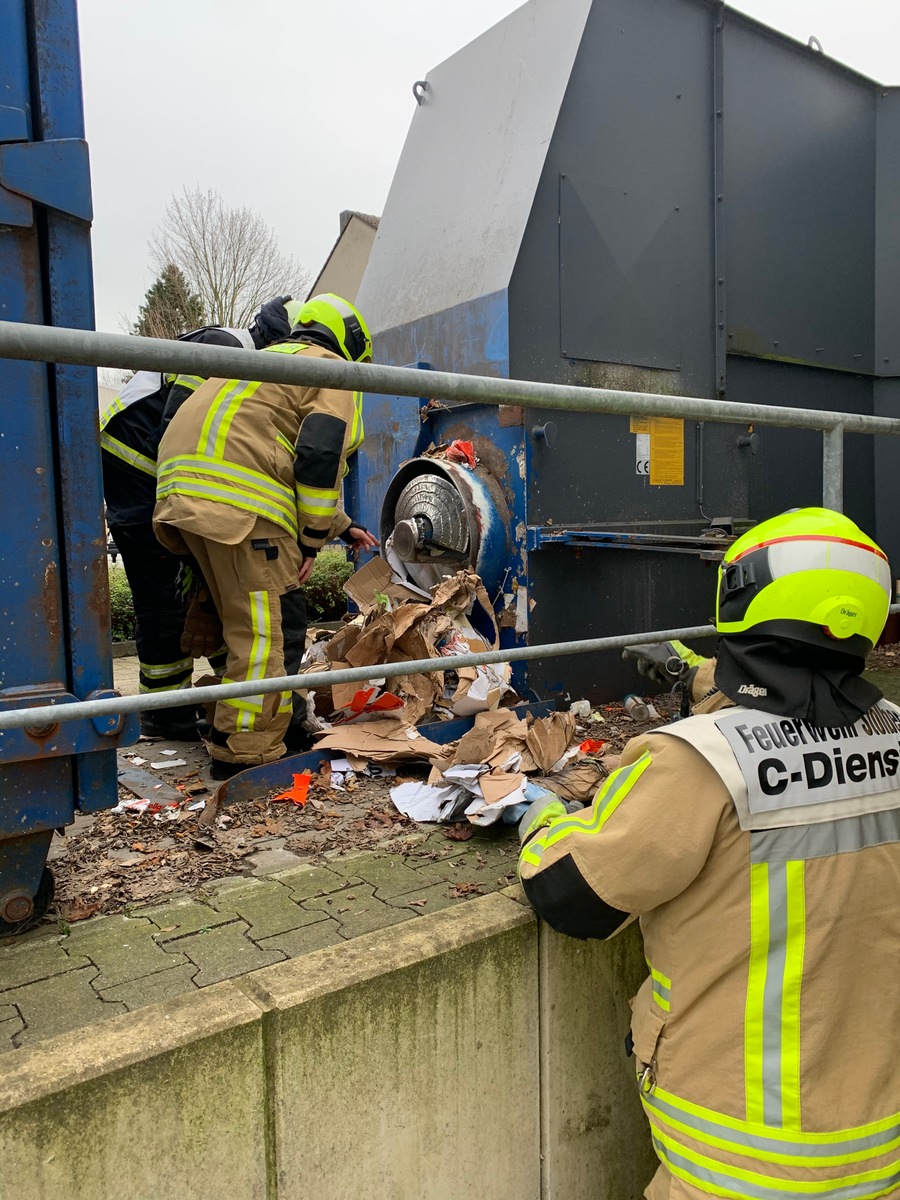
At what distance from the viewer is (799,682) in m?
1.47

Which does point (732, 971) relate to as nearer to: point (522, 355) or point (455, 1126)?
point (455, 1126)

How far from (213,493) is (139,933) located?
1.58m

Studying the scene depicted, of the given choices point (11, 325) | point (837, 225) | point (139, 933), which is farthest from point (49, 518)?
point (837, 225)

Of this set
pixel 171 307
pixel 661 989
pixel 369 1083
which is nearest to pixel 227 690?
pixel 369 1083

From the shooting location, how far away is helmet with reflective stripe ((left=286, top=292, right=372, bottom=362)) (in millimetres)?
3348

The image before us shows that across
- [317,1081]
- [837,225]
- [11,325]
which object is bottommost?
[317,1081]

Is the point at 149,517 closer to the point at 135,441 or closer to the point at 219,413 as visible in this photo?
the point at 135,441

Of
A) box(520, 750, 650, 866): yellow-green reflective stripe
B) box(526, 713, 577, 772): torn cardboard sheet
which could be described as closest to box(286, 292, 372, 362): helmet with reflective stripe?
box(526, 713, 577, 772): torn cardboard sheet

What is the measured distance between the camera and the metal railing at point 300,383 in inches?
44.4

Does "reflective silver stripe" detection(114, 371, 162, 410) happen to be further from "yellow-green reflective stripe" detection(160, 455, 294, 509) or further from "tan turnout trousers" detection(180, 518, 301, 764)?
"tan turnout trousers" detection(180, 518, 301, 764)

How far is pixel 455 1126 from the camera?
1.70 m

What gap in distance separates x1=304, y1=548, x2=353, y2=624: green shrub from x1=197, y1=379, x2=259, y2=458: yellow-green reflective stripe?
4.61 metres

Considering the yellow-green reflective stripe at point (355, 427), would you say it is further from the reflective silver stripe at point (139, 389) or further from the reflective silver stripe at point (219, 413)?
the reflective silver stripe at point (139, 389)

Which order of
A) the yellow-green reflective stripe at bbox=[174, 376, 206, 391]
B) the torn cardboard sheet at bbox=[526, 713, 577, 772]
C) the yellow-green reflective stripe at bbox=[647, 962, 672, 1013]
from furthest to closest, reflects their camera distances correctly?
the yellow-green reflective stripe at bbox=[174, 376, 206, 391] < the torn cardboard sheet at bbox=[526, 713, 577, 772] < the yellow-green reflective stripe at bbox=[647, 962, 672, 1013]
